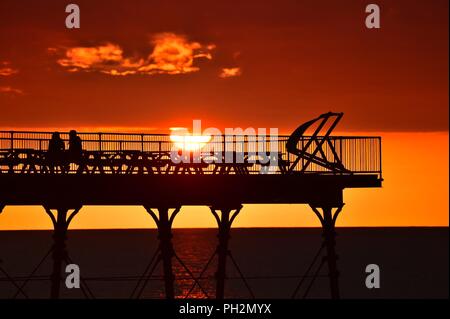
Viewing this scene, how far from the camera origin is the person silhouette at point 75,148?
33438 mm

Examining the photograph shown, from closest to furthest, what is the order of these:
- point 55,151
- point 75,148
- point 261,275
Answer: point 55,151 → point 75,148 → point 261,275

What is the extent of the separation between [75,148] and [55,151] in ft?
2.23

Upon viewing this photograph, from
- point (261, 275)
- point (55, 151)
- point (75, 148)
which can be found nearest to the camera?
point (55, 151)

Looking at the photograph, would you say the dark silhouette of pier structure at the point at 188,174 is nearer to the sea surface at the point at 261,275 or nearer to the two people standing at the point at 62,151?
the two people standing at the point at 62,151

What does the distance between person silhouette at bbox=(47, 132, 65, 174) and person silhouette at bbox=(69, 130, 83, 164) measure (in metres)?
0.35

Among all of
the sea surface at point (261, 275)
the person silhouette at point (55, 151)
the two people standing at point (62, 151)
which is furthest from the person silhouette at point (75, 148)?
the sea surface at point (261, 275)

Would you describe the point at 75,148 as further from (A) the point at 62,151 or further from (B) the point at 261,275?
(B) the point at 261,275

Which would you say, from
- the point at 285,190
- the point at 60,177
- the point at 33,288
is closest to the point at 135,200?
the point at 60,177

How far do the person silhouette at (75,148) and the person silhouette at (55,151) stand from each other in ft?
1.13

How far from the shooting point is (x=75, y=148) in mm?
33812

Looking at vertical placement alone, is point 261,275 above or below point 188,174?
below

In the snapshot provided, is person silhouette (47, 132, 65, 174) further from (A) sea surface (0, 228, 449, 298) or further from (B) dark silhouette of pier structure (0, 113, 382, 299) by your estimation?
(A) sea surface (0, 228, 449, 298)

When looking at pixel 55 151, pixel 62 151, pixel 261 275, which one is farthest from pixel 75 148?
pixel 261 275
